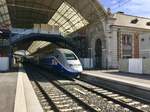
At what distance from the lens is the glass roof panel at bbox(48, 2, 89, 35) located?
45125 millimetres

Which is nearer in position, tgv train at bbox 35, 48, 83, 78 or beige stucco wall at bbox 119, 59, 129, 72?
tgv train at bbox 35, 48, 83, 78

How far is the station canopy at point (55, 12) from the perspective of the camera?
40.6 metres

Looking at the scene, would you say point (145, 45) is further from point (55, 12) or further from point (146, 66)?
point (55, 12)

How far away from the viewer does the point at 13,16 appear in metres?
55.5

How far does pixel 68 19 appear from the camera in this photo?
50750mm

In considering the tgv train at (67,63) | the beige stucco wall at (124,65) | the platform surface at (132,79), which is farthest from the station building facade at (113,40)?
the platform surface at (132,79)

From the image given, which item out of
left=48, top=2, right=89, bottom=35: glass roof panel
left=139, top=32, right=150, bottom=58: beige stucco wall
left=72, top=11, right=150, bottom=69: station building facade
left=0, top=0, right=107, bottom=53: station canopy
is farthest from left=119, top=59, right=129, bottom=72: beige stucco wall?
left=48, top=2, right=89, bottom=35: glass roof panel

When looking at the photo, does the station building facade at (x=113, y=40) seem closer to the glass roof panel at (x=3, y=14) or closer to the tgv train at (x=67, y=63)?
the tgv train at (x=67, y=63)

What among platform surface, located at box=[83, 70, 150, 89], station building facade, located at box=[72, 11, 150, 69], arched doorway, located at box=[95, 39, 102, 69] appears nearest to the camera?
platform surface, located at box=[83, 70, 150, 89]

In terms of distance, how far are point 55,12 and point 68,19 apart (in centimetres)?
293

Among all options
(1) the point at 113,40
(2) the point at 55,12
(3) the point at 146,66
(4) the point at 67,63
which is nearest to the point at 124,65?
(3) the point at 146,66

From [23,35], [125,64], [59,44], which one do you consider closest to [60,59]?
[125,64]

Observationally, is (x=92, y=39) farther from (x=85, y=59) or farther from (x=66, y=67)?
(x=66, y=67)

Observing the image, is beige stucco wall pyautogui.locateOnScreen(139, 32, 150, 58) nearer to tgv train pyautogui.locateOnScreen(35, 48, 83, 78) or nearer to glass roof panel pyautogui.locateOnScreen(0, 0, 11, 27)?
tgv train pyautogui.locateOnScreen(35, 48, 83, 78)
